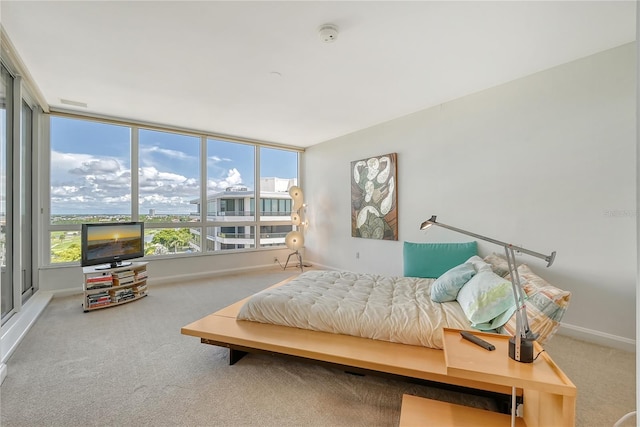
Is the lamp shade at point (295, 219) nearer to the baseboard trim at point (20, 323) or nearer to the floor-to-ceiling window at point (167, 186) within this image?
the floor-to-ceiling window at point (167, 186)

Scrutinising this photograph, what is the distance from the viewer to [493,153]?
324 centimetres

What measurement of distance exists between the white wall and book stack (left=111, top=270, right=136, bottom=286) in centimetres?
378

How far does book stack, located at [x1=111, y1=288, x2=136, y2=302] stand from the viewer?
3480 mm

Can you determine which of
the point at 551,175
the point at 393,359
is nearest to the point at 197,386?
the point at 393,359

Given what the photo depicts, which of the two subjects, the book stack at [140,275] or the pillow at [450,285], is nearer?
the pillow at [450,285]

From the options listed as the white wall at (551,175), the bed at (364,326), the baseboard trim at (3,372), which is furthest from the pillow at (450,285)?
the baseboard trim at (3,372)

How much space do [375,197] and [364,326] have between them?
2.85 meters

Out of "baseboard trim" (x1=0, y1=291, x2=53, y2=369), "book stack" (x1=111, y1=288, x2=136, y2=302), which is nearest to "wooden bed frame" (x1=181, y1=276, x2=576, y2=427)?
"baseboard trim" (x1=0, y1=291, x2=53, y2=369)

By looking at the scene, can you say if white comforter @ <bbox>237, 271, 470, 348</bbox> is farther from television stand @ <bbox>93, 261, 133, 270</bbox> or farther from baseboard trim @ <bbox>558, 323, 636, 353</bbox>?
television stand @ <bbox>93, 261, 133, 270</bbox>

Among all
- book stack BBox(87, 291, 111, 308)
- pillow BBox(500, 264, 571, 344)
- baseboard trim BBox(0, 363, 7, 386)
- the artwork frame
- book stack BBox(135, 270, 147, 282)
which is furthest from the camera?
the artwork frame

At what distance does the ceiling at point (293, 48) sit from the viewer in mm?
1994

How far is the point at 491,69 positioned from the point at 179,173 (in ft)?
15.5

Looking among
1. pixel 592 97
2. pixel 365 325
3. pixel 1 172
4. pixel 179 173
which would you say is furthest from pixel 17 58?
pixel 592 97

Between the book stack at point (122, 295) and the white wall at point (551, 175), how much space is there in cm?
382
